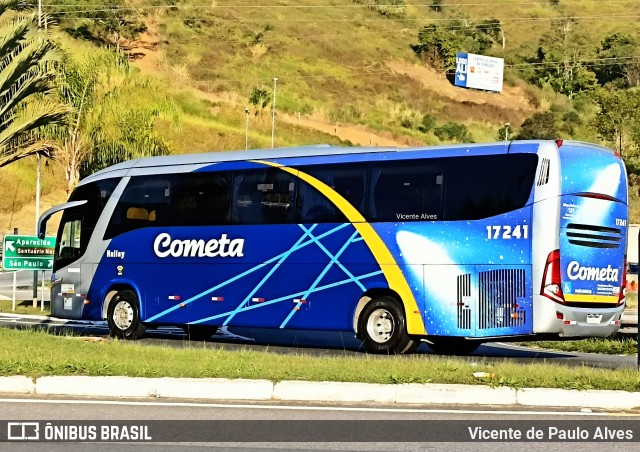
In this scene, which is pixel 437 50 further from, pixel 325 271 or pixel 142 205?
pixel 325 271

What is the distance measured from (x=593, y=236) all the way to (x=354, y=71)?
99250 millimetres

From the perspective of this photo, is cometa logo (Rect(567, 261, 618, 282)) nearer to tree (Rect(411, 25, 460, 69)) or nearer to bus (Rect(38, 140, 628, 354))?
bus (Rect(38, 140, 628, 354))

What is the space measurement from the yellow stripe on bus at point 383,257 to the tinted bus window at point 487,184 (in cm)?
129

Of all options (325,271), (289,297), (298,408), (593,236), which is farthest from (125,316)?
(298,408)

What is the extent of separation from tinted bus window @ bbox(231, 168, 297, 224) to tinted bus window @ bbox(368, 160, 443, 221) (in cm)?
183

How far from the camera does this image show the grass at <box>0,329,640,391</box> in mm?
12469

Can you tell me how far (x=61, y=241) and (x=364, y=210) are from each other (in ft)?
26.4

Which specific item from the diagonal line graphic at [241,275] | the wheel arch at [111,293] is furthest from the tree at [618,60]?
the diagonal line graphic at [241,275]

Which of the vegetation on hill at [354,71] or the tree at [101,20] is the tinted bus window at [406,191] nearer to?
the vegetation on hill at [354,71]

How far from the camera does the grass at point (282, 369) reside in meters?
12.5

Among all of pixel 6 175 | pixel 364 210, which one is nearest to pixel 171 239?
pixel 364 210

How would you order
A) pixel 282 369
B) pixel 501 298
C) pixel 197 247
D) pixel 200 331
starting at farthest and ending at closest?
pixel 200 331, pixel 197 247, pixel 501 298, pixel 282 369

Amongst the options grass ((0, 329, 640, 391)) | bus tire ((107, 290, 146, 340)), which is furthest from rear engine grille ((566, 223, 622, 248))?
bus tire ((107, 290, 146, 340))

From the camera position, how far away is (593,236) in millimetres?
18359
